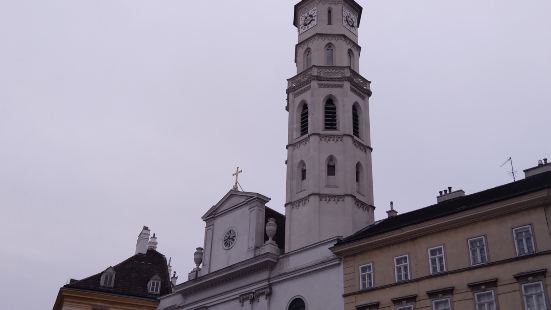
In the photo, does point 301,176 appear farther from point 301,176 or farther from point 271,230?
point 271,230

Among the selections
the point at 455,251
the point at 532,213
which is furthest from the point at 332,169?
the point at 532,213

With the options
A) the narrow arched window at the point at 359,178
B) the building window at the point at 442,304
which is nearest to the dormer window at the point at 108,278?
the narrow arched window at the point at 359,178

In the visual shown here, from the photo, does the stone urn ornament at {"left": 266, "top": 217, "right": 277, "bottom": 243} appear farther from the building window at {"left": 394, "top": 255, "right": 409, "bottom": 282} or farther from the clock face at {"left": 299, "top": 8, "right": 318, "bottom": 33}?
the clock face at {"left": 299, "top": 8, "right": 318, "bottom": 33}

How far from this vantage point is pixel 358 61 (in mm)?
50250

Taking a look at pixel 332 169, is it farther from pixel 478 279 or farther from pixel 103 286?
pixel 103 286

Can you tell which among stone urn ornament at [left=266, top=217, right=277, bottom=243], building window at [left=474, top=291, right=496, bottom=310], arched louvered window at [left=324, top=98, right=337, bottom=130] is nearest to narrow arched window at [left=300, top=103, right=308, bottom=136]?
arched louvered window at [left=324, top=98, right=337, bottom=130]

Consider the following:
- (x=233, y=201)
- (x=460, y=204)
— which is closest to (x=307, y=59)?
(x=233, y=201)

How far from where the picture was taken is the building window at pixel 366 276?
113ft

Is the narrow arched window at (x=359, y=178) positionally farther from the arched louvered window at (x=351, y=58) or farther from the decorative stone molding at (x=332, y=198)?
the arched louvered window at (x=351, y=58)

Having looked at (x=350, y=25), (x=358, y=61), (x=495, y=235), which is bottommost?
(x=495, y=235)

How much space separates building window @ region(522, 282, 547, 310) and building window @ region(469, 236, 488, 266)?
8.22ft

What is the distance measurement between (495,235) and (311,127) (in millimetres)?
18457

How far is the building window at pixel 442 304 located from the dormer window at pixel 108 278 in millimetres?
37282

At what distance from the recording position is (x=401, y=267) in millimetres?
33125
